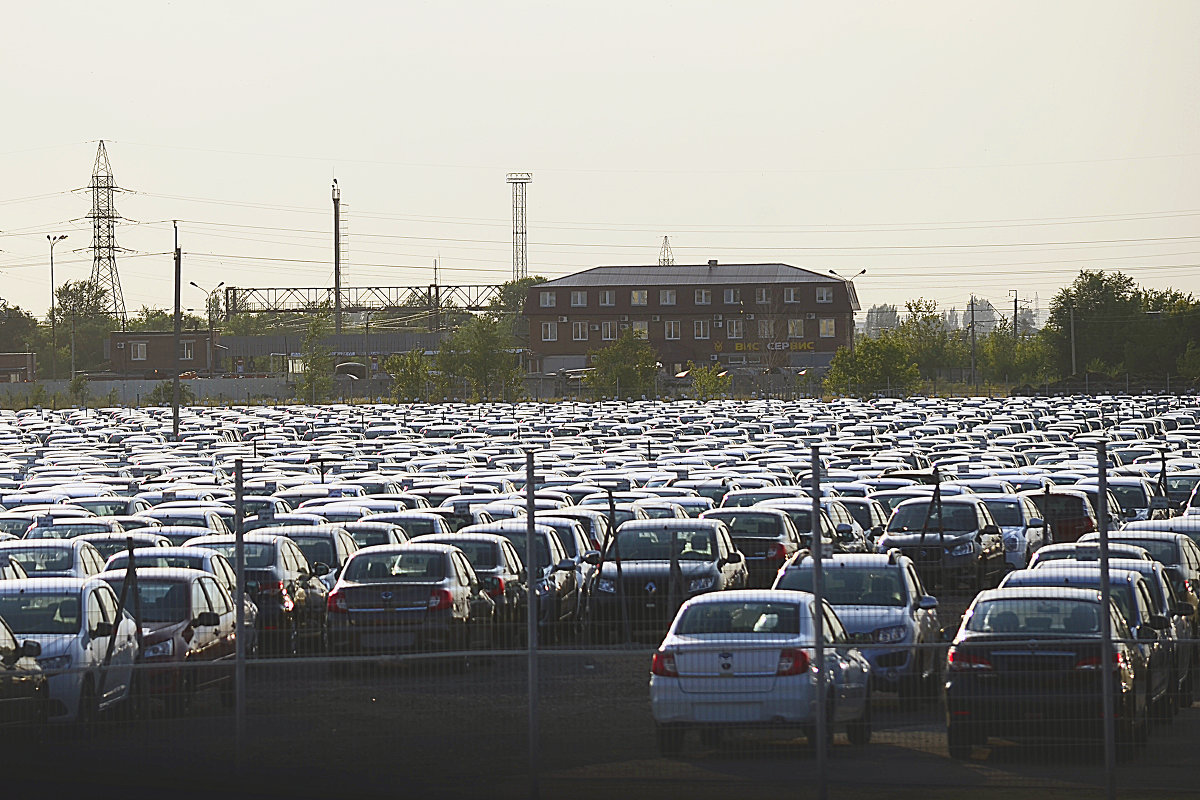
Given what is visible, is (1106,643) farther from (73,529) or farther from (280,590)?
(73,529)

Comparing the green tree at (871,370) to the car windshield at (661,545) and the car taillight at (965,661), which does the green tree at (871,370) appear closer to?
the car windshield at (661,545)

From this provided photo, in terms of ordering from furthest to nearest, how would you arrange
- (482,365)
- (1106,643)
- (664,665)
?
(482,365) < (664,665) < (1106,643)

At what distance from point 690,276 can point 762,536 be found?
102m

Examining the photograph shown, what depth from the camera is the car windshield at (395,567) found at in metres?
16.2

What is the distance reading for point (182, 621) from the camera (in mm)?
14703

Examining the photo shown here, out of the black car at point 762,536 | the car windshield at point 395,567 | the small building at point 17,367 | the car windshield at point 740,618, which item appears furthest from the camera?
the small building at point 17,367

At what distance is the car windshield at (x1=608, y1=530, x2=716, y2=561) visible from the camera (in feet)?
62.1

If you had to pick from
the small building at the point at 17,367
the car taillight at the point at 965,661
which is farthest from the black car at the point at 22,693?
the small building at the point at 17,367

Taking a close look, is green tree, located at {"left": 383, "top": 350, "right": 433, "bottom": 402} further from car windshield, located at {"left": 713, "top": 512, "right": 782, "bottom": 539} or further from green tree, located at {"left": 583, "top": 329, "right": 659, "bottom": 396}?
car windshield, located at {"left": 713, "top": 512, "right": 782, "bottom": 539}

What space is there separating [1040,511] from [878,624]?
1056cm

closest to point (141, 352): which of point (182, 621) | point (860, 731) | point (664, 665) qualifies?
point (182, 621)

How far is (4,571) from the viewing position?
54.6 ft

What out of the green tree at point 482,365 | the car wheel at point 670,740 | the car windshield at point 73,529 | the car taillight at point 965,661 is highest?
the green tree at point 482,365

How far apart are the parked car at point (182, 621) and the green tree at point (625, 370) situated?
2993 inches
